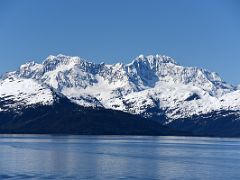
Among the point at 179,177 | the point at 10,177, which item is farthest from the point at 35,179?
the point at 179,177

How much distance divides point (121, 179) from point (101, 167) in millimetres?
33468

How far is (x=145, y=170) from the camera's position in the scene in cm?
18988

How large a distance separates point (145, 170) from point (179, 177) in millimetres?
22060

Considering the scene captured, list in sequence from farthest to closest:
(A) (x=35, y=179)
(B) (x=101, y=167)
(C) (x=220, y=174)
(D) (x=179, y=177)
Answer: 1. (B) (x=101, y=167)
2. (C) (x=220, y=174)
3. (D) (x=179, y=177)
4. (A) (x=35, y=179)

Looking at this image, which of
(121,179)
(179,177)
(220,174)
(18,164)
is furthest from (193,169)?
(18,164)

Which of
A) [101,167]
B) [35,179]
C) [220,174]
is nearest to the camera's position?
[35,179]

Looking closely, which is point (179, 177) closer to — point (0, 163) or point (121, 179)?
point (121, 179)

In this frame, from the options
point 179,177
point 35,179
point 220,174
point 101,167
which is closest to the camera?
point 35,179

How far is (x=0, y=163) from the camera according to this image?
652 feet

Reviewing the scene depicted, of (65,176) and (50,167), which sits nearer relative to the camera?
(65,176)

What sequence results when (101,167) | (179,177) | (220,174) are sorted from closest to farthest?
(179,177)
(220,174)
(101,167)

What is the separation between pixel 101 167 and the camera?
195375 mm

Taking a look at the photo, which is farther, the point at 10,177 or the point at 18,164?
the point at 18,164

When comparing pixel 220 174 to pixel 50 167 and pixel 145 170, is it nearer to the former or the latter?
pixel 145 170
